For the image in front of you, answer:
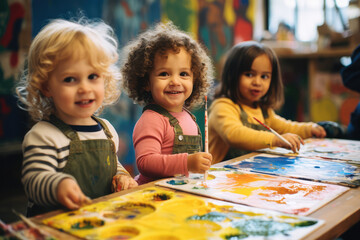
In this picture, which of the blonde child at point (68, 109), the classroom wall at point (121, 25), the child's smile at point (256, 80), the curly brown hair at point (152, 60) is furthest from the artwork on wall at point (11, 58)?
the blonde child at point (68, 109)

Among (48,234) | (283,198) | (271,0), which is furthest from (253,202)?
(271,0)

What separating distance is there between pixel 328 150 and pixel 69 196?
100cm

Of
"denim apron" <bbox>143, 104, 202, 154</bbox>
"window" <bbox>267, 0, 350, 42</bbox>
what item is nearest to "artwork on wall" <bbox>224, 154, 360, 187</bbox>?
"denim apron" <bbox>143, 104, 202, 154</bbox>

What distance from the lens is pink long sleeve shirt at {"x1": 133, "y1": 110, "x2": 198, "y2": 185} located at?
1041 mm

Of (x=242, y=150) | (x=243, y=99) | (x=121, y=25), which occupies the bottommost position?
(x=242, y=150)

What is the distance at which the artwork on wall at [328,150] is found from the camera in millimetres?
1290

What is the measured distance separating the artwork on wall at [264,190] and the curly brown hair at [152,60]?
420 millimetres

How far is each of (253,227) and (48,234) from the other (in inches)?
13.4

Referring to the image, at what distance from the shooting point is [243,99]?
1793 millimetres

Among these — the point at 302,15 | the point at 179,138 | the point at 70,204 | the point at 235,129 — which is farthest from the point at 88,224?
the point at 302,15

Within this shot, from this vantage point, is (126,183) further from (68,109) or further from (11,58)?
(11,58)

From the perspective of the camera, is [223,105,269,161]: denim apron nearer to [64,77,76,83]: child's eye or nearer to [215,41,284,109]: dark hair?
[215,41,284,109]: dark hair

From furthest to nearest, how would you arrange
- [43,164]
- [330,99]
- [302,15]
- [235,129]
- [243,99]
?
[302,15], [330,99], [243,99], [235,129], [43,164]

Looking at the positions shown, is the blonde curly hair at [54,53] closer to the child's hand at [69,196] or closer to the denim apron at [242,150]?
the child's hand at [69,196]
